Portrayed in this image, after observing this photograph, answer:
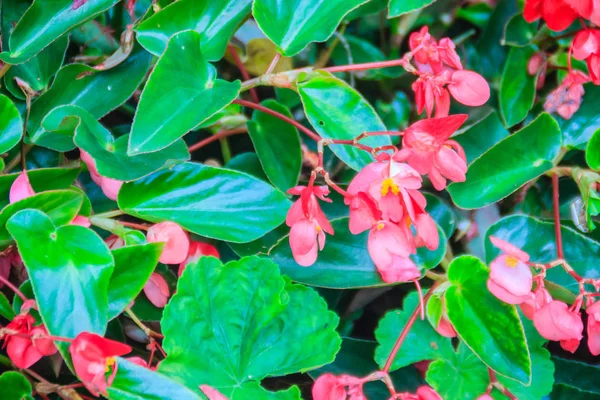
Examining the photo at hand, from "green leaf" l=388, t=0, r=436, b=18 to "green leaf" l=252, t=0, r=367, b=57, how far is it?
0.20 feet

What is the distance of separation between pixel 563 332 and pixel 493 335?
2.8 inches

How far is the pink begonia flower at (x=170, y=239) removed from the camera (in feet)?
2.05

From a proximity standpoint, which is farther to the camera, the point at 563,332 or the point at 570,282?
the point at 570,282

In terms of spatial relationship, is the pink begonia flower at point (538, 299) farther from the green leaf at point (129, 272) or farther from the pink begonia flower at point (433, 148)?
the green leaf at point (129, 272)

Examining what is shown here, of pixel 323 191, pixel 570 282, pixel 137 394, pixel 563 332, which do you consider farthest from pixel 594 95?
pixel 137 394

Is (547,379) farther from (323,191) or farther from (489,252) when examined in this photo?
(323,191)

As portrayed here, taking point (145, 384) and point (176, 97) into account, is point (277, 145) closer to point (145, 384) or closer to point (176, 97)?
point (176, 97)

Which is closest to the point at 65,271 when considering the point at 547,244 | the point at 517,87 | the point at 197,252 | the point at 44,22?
the point at 197,252

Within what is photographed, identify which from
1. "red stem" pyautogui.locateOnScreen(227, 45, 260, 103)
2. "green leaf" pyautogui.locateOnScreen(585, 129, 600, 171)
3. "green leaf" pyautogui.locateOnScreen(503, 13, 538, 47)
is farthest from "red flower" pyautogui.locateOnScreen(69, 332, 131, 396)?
"green leaf" pyautogui.locateOnScreen(503, 13, 538, 47)

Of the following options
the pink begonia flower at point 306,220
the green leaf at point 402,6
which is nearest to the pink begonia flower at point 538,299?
the pink begonia flower at point 306,220

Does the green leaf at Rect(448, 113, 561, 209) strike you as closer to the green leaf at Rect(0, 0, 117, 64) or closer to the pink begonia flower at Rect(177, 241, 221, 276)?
the pink begonia flower at Rect(177, 241, 221, 276)

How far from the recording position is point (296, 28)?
68cm

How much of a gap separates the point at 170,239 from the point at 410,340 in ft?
0.97

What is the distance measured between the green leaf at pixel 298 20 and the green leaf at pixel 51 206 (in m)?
0.26
